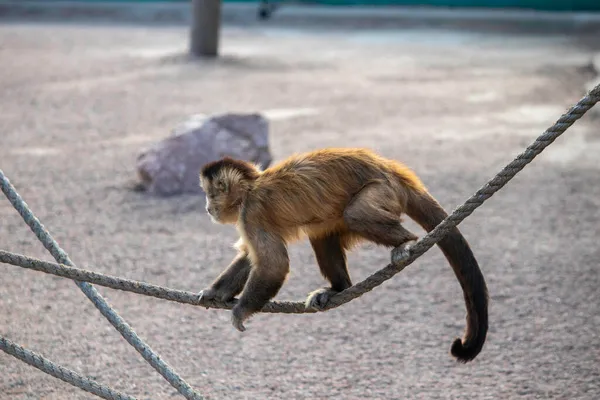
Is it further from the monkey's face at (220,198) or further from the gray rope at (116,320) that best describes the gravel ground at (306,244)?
the monkey's face at (220,198)

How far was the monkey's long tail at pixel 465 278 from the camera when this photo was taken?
2.97 meters

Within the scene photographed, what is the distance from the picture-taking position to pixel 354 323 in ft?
15.5

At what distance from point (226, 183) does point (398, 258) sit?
61cm

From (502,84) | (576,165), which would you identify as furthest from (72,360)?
(502,84)

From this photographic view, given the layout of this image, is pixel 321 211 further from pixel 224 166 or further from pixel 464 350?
pixel 464 350

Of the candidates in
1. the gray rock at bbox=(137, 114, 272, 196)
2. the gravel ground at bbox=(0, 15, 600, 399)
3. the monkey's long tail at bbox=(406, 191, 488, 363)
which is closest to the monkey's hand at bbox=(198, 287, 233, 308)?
→ the monkey's long tail at bbox=(406, 191, 488, 363)

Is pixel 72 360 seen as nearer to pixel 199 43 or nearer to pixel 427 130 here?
pixel 427 130

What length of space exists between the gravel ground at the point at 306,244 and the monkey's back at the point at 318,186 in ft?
3.94

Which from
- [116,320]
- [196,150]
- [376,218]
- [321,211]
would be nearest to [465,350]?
[376,218]

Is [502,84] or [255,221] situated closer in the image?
[255,221]

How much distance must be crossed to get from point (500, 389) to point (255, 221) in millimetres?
1575

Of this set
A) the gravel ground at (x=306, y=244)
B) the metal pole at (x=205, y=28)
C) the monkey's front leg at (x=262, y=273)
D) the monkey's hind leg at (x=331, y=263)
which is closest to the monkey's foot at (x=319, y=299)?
the monkey's hind leg at (x=331, y=263)

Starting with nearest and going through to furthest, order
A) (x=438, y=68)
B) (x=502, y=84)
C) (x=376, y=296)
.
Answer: (x=376, y=296)
(x=502, y=84)
(x=438, y=68)

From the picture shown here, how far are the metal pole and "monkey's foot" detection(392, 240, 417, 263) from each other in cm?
1027
